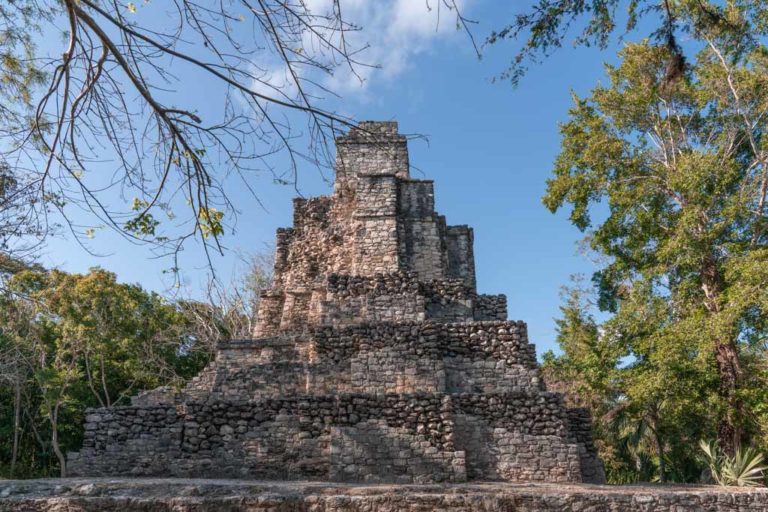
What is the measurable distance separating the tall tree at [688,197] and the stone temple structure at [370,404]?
11.6 ft

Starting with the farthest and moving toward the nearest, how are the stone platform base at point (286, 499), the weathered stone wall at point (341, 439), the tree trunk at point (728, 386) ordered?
the tree trunk at point (728, 386)
the weathered stone wall at point (341, 439)
the stone platform base at point (286, 499)

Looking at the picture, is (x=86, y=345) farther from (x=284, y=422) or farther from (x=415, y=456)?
(x=415, y=456)

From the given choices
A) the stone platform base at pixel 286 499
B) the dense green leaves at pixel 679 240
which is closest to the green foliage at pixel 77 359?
the stone platform base at pixel 286 499

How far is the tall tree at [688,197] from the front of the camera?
10.4 m

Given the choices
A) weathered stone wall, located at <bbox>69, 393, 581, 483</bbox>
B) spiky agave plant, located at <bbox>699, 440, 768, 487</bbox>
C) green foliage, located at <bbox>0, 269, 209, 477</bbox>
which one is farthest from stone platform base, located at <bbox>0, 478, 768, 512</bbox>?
green foliage, located at <bbox>0, 269, 209, 477</bbox>

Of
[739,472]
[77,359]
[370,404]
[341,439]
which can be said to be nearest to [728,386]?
[739,472]

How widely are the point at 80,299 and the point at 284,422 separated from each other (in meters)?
11.3

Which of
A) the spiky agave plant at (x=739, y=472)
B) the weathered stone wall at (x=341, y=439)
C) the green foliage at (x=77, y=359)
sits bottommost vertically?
the spiky agave plant at (x=739, y=472)

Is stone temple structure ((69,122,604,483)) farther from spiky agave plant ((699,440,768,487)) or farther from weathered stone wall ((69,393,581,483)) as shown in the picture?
spiky agave plant ((699,440,768,487))

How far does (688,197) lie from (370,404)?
26.5 feet

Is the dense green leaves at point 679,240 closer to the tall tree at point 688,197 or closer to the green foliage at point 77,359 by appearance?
the tall tree at point 688,197

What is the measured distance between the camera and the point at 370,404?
303 inches

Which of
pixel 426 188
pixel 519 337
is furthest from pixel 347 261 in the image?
pixel 519 337

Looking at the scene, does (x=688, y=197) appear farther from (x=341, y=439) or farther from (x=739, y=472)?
(x=341, y=439)
